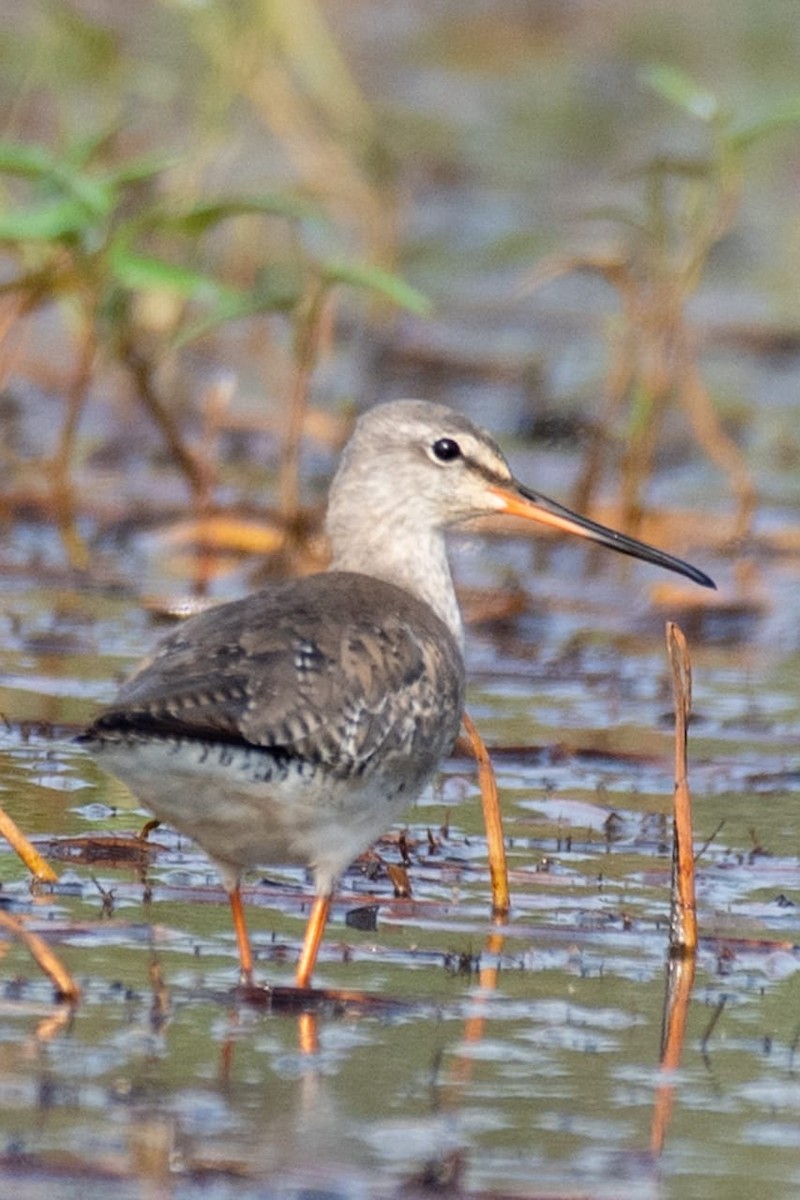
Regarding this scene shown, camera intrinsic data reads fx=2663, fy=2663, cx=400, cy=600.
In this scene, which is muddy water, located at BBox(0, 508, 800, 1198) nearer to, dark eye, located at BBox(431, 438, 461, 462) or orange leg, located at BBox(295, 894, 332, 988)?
orange leg, located at BBox(295, 894, 332, 988)

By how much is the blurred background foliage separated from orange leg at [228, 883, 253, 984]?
3.15m

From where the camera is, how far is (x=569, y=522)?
22.7 feet

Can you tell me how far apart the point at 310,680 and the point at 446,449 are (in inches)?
57.0

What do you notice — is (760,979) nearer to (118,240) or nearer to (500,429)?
(118,240)

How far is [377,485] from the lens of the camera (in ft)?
22.4

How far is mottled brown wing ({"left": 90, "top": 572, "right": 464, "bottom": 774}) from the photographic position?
522 centimetres

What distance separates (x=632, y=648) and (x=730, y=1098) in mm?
4715

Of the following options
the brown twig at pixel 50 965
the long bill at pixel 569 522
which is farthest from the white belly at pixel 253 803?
the long bill at pixel 569 522

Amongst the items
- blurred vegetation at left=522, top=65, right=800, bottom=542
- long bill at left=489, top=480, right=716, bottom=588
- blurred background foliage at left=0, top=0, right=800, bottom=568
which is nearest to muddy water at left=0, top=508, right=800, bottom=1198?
long bill at left=489, top=480, right=716, bottom=588

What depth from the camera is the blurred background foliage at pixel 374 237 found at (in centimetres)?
920

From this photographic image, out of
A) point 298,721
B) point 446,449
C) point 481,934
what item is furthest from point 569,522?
point 298,721

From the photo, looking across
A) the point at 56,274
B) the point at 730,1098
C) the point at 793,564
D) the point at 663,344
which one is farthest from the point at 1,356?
the point at 730,1098

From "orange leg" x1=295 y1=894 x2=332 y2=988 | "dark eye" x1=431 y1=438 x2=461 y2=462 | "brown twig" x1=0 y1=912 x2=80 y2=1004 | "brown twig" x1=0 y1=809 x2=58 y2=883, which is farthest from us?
"dark eye" x1=431 y1=438 x2=461 y2=462

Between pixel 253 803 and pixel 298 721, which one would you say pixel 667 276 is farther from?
pixel 253 803
